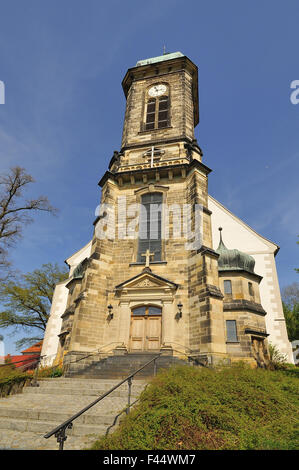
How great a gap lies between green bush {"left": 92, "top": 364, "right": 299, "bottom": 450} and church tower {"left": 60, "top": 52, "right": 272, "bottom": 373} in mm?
4269

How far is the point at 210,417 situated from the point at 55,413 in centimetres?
352

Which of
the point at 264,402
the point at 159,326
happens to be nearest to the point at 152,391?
the point at 264,402

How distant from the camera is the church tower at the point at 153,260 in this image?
13.0 m

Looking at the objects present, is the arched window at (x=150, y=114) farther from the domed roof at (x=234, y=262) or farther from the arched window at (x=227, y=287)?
the arched window at (x=227, y=287)

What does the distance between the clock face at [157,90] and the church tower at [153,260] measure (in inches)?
89.1

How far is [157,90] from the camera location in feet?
76.6

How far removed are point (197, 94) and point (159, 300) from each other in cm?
2040

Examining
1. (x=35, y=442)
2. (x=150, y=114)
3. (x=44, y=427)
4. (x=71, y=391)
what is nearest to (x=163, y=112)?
(x=150, y=114)

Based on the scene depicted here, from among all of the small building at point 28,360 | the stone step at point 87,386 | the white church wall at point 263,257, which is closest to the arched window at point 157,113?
the white church wall at point 263,257

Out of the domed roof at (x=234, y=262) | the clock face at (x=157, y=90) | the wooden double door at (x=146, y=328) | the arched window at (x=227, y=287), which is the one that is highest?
the clock face at (x=157, y=90)

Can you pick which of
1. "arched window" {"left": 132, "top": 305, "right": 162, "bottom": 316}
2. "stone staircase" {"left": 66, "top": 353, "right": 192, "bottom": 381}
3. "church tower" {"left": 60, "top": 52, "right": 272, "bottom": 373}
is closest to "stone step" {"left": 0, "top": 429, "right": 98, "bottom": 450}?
"stone staircase" {"left": 66, "top": 353, "right": 192, "bottom": 381}

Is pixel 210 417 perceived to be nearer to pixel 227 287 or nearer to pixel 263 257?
pixel 227 287

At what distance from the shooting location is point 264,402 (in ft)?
21.9
